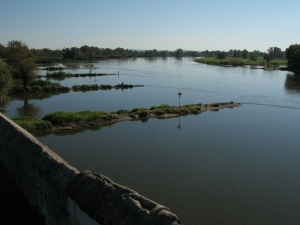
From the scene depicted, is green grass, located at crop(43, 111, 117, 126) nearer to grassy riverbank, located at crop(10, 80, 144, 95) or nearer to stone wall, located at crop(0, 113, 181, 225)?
stone wall, located at crop(0, 113, 181, 225)

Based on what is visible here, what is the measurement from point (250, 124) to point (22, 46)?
5242 cm

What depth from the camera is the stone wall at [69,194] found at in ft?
17.5

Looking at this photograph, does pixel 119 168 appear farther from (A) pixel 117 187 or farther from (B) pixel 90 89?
(B) pixel 90 89

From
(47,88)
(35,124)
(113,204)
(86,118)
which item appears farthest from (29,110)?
(113,204)

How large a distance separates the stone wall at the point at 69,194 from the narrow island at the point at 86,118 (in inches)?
673

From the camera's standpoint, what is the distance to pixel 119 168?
19000mm

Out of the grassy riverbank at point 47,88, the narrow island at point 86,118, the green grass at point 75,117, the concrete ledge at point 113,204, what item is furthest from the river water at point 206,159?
the grassy riverbank at point 47,88

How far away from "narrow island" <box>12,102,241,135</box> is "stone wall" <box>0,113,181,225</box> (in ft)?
56.1

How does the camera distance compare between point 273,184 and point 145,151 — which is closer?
point 273,184

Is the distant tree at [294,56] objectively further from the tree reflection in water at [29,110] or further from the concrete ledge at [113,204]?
the concrete ledge at [113,204]

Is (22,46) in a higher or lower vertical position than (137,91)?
higher

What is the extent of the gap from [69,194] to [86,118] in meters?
24.1

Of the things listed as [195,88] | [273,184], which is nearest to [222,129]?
[273,184]

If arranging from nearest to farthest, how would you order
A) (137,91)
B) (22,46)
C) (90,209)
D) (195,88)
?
(90,209) < (137,91) < (195,88) < (22,46)
